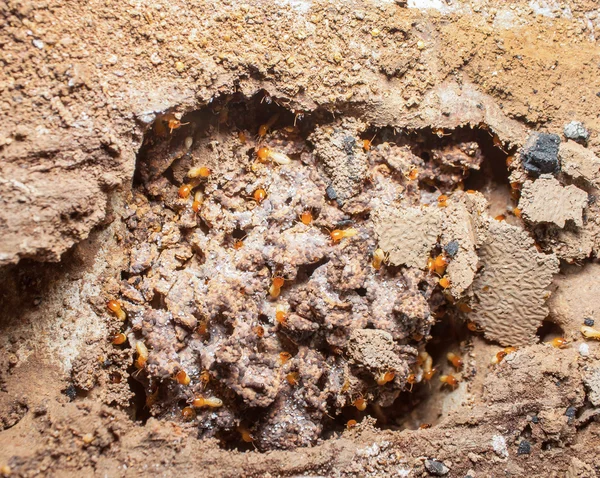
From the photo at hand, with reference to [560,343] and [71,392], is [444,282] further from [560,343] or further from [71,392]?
[71,392]

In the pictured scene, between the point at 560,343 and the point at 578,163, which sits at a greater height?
the point at 578,163

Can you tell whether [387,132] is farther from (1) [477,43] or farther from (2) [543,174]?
(2) [543,174]

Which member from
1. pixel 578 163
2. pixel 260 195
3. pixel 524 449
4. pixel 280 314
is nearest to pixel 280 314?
pixel 280 314

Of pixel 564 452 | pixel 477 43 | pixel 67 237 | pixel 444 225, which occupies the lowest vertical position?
pixel 564 452

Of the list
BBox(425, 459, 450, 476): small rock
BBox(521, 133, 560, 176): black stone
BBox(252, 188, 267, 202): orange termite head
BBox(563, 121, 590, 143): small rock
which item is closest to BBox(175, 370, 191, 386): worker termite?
BBox(252, 188, 267, 202): orange termite head

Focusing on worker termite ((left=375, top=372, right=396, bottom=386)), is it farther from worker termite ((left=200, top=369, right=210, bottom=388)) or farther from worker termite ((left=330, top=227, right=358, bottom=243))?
worker termite ((left=200, top=369, right=210, bottom=388))

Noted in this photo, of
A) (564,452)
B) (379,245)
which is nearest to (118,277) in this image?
(379,245)
